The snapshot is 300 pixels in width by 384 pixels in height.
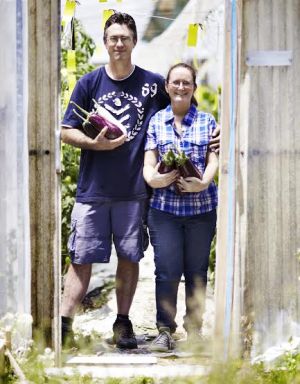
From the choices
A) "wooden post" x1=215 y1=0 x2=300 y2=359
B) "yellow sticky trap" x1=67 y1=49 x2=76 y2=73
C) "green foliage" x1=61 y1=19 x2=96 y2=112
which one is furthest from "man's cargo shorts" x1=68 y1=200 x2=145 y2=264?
"green foliage" x1=61 y1=19 x2=96 y2=112

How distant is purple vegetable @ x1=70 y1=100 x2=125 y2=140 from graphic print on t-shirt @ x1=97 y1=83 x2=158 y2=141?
166 millimetres

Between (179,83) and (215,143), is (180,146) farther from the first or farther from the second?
(179,83)

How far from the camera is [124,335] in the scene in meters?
6.65

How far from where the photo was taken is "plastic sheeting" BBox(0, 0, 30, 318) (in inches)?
220

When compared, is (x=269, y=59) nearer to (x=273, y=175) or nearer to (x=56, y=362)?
(x=273, y=175)

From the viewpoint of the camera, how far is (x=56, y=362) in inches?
227

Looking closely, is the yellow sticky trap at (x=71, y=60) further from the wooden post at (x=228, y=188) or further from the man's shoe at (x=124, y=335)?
the man's shoe at (x=124, y=335)

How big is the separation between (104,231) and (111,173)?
0.41 m

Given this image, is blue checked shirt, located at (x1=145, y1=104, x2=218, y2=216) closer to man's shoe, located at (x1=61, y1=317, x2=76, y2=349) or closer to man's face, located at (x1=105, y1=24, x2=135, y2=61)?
man's face, located at (x1=105, y1=24, x2=135, y2=61)

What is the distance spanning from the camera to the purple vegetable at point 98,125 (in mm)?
6238

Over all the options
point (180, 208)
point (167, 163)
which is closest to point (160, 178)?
point (167, 163)

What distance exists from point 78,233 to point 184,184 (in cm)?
83

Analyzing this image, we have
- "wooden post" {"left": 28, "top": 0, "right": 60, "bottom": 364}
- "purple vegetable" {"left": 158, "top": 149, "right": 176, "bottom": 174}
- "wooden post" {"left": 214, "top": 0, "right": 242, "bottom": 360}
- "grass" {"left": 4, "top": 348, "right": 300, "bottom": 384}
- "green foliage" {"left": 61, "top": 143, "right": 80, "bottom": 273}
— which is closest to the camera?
"grass" {"left": 4, "top": 348, "right": 300, "bottom": 384}

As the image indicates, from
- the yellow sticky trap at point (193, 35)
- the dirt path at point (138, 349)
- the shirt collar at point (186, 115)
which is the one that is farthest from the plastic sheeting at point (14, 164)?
the yellow sticky trap at point (193, 35)
